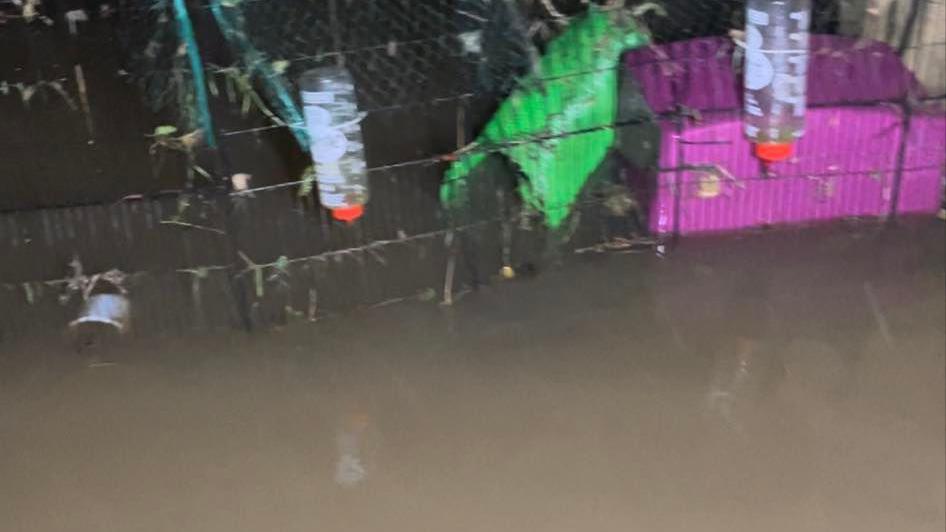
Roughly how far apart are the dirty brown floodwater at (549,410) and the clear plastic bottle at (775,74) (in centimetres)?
21

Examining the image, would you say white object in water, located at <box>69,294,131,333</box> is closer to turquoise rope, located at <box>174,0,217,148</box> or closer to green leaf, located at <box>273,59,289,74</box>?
turquoise rope, located at <box>174,0,217,148</box>

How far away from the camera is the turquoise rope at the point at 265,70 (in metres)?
1.31

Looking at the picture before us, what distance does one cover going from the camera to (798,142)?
152 centimetres

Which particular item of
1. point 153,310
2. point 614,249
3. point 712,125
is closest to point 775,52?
point 712,125

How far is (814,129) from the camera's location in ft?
4.95

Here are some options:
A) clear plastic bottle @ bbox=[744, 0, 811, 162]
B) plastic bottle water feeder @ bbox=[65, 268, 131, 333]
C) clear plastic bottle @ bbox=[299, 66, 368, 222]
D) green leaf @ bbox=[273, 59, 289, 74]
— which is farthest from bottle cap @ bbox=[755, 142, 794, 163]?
plastic bottle water feeder @ bbox=[65, 268, 131, 333]

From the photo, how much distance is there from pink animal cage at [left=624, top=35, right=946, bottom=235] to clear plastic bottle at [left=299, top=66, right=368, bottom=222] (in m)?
0.42

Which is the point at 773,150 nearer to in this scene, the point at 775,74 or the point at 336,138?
the point at 775,74

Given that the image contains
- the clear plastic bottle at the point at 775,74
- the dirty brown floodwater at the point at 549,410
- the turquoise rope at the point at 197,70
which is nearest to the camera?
the dirty brown floodwater at the point at 549,410

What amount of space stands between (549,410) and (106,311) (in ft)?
2.01

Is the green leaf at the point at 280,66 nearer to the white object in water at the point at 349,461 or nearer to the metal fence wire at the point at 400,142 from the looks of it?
the metal fence wire at the point at 400,142

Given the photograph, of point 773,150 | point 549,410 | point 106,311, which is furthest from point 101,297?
point 773,150

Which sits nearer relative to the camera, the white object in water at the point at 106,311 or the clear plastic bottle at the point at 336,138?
the clear plastic bottle at the point at 336,138

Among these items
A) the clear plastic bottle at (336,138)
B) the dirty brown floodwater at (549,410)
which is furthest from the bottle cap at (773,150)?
the clear plastic bottle at (336,138)
